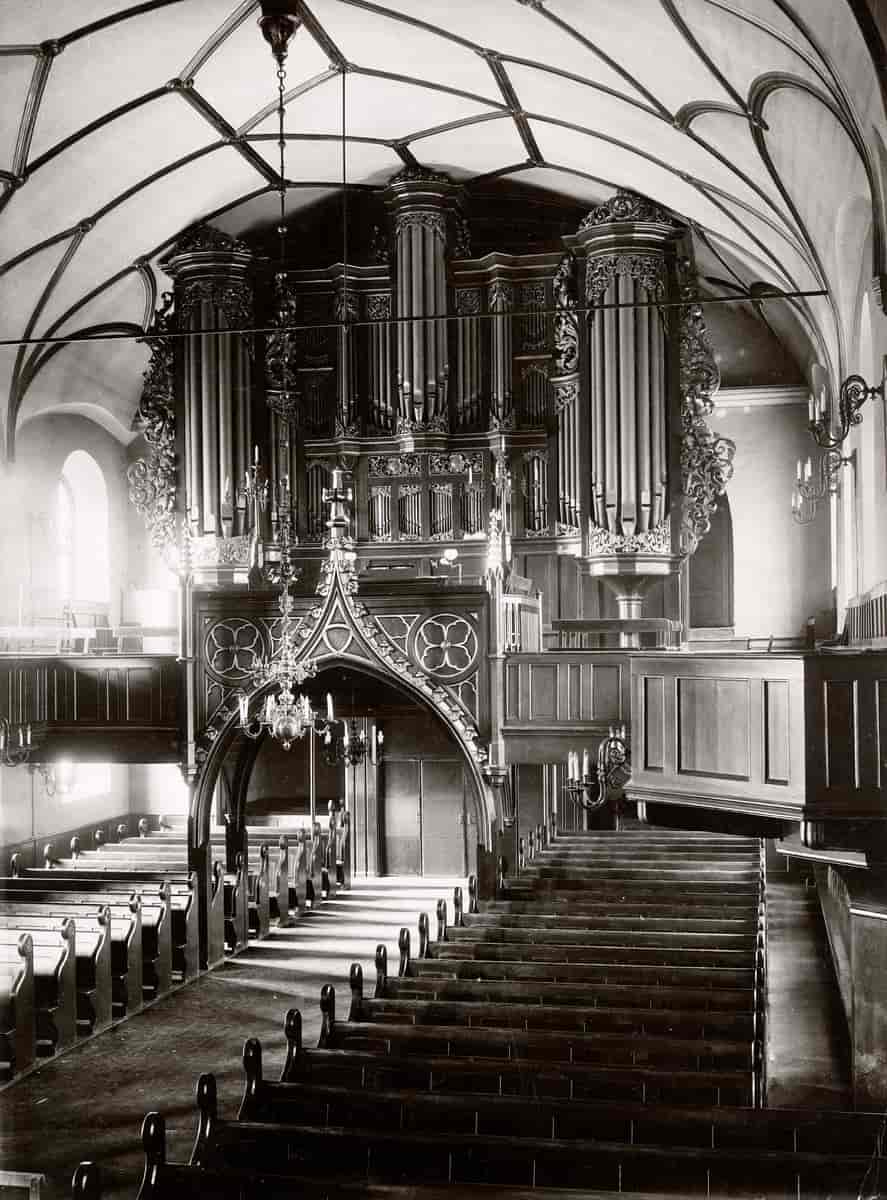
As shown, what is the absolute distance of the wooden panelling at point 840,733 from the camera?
7465mm

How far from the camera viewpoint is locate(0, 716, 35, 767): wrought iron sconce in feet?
49.1

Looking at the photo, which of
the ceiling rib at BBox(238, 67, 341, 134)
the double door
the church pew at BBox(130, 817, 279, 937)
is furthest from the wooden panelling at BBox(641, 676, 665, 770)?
the double door

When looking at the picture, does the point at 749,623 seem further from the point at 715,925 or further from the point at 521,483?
the point at 715,925

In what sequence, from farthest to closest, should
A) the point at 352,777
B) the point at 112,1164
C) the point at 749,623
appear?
1. the point at 352,777
2. the point at 749,623
3. the point at 112,1164

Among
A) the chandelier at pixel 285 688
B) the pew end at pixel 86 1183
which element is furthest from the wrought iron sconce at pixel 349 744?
the pew end at pixel 86 1183

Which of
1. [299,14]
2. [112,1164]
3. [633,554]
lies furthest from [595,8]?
[112,1164]

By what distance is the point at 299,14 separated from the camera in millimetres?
13492

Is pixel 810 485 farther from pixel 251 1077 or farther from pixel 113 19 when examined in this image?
pixel 113 19

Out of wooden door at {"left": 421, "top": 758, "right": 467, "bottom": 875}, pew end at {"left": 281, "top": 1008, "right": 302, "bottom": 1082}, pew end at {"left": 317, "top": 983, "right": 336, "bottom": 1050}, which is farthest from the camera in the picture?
wooden door at {"left": 421, "top": 758, "right": 467, "bottom": 875}

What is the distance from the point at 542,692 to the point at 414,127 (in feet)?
27.3

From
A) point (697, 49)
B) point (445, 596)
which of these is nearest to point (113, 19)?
point (697, 49)

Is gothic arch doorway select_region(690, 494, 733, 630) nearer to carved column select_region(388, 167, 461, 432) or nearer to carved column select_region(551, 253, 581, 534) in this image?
carved column select_region(551, 253, 581, 534)

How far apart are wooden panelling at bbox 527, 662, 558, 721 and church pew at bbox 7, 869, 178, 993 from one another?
5.13 meters

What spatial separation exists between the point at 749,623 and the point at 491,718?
6.44 metres
